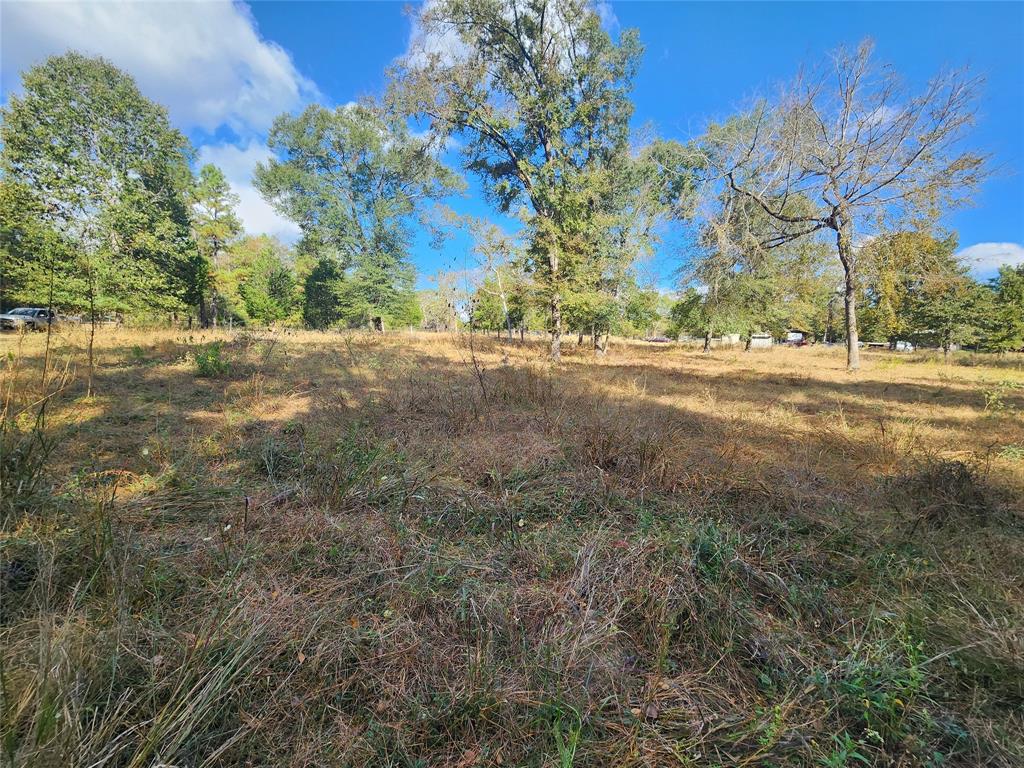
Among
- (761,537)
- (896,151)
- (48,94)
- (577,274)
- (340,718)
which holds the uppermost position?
(48,94)

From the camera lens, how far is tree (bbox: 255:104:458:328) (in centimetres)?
2580

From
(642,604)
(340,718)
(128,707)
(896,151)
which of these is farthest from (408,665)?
(896,151)

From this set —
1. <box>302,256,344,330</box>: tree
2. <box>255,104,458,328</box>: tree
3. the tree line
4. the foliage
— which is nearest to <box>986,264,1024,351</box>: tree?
the tree line

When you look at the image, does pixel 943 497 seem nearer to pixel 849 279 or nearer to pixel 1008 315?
pixel 849 279

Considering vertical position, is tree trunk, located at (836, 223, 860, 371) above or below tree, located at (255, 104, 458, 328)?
below

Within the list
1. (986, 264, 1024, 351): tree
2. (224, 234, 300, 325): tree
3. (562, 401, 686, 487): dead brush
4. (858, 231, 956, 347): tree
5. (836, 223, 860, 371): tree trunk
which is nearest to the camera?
(562, 401, 686, 487): dead brush

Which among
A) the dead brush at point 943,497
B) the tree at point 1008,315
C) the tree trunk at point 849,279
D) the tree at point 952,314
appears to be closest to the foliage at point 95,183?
the dead brush at point 943,497

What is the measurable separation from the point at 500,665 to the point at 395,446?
2.75 m

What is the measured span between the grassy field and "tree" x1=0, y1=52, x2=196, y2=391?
1815 centimetres

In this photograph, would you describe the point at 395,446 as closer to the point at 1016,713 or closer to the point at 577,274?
the point at 1016,713

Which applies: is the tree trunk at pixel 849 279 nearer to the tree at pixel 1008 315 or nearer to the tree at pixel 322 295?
the tree at pixel 1008 315

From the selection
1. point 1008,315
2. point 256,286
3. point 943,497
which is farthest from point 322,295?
point 1008,315

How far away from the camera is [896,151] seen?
1145 cm

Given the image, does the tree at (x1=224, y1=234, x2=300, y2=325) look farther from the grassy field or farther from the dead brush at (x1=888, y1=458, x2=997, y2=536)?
the dead brush at (x1=888, y1=458, x2=997, y2=536)
